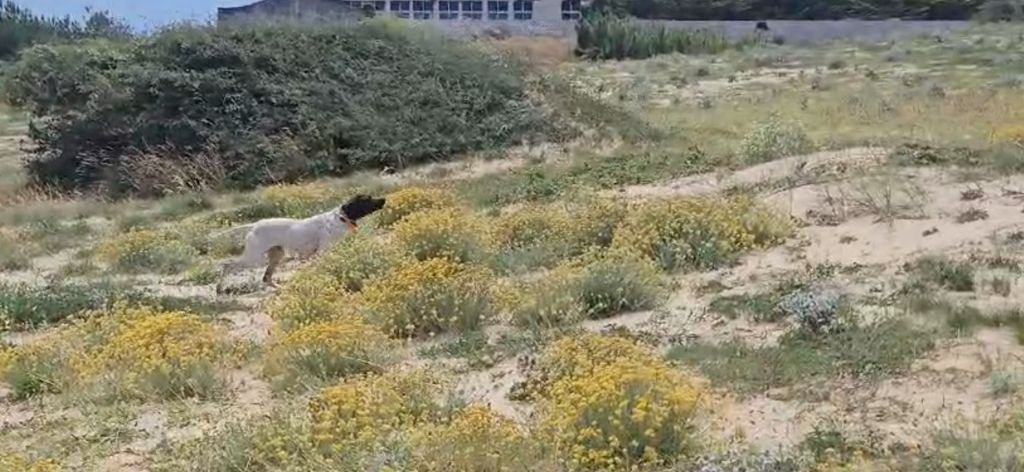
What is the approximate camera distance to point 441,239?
448 inches

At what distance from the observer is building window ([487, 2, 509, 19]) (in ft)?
247

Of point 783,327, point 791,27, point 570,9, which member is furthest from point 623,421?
point 570,9

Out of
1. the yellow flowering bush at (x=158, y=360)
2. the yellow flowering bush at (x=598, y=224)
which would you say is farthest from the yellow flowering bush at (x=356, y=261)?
the yellow flowering bush at (x=158, y=360)

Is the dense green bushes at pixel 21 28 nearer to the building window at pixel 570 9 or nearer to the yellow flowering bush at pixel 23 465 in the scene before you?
the building window at pixel 570 9

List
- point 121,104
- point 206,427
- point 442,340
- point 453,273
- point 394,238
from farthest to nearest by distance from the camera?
point 121,104 < point 394,238 < point 453,273 < point 442,340 < point 206,427

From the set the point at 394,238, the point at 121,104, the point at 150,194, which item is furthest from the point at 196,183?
the point at 394,238

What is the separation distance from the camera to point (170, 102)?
21.7 metres

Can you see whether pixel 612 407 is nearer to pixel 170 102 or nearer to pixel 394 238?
pixel 394 238

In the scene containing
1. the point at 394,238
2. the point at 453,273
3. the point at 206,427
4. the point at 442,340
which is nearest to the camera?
the point at 206,427

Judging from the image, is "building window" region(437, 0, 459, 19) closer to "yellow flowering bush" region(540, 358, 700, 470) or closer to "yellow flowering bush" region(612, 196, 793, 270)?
"yellow flowering bush" region(612, 196, 793, 270)

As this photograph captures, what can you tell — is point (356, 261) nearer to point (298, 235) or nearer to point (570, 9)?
point (298, 235)

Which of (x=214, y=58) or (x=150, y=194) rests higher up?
(x=214, y=58)

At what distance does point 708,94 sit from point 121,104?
1484 cm

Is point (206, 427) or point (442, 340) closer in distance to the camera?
point (206, 427)
